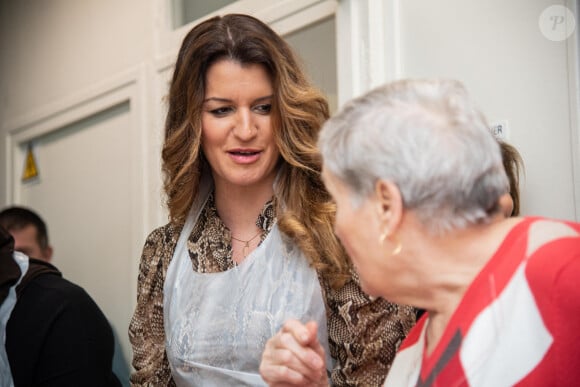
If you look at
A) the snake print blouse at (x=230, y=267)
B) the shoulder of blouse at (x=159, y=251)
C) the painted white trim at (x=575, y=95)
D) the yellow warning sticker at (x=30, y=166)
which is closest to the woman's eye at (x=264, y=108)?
the snake print blouse at (x=230, y=267)

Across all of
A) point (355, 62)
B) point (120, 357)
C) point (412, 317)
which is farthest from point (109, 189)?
point (412, 317)

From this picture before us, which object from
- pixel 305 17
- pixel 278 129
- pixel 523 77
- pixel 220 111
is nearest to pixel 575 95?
pixel 523 77

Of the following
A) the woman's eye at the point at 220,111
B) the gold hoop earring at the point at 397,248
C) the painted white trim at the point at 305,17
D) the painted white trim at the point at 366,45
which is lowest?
the gold hoop earring at the point at 397,248

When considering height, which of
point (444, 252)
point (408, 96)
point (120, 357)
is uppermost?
point (408, 96)

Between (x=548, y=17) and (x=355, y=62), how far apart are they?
0.63 meters

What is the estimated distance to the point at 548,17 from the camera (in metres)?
1.95

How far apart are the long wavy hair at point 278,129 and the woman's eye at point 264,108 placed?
18 millimetres

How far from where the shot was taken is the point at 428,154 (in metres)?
1.12

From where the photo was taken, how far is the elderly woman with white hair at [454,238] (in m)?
1.07

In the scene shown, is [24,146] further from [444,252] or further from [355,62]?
[444,252]

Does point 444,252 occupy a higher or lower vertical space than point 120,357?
higher

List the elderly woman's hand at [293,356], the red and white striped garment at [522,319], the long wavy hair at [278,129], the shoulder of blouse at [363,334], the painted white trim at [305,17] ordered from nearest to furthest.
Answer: the red and white striped garment at [522,319]
the elderly woman's hand at [293,356]
the shoulder of blouse at [363,334]
the long wavy hair at [278,129]
the painted white trim at [305,17]

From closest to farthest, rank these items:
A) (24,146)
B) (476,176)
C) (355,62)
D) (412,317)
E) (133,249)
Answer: (476,176) < (412,317) < (355,62) < (133,249) < (24,146)

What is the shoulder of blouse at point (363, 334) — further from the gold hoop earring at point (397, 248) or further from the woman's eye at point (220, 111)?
the gold hoop earring at point (397, 248)
